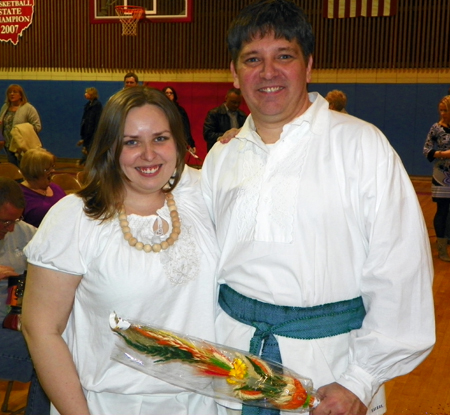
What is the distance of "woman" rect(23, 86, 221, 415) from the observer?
6.38 feet

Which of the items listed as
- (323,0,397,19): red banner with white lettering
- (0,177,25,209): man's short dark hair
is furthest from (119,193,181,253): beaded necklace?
(323,0,397,19): red banner with white lettering

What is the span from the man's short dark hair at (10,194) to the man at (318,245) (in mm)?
1876

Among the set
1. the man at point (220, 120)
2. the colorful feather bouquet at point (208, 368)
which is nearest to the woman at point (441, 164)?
the man at point (220, 120)

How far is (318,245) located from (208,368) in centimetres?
52

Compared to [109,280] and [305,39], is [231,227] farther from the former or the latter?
[305,39]

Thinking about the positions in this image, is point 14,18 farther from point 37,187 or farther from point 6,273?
point 6,273

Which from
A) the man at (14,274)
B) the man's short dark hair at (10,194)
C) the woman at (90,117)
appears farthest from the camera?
the woman at (90,117)

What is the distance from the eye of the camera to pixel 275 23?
208 cm

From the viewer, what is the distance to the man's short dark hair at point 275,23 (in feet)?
6.82

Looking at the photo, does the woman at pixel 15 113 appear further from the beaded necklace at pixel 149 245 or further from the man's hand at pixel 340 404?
the man's hand at pixel 340 404

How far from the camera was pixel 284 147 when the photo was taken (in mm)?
2104

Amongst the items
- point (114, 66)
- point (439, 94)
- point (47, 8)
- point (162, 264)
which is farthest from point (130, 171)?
point (47, 8)

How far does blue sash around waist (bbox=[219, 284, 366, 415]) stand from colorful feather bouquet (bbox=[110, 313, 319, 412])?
0.15 meters

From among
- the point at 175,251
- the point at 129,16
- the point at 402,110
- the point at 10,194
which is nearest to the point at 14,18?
the point at 129,16
